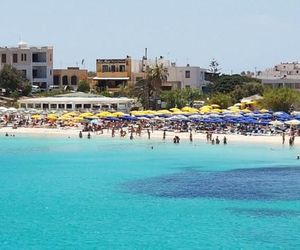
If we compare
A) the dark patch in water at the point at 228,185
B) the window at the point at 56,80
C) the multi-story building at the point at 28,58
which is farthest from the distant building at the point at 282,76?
the dark patch in water at the point at 228,185

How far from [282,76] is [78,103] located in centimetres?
4649

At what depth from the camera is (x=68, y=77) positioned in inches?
4067

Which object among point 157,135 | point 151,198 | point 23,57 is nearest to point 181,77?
point 23,57

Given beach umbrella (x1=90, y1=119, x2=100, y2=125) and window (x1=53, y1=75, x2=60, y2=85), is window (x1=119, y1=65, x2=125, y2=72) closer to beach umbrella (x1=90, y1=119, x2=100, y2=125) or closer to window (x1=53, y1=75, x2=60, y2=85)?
window (x1=53, y1=75, x2=60, y2=85)

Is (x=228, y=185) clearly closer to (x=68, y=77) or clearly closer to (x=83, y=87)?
(x=83, y=87)

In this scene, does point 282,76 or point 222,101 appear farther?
point 282,76

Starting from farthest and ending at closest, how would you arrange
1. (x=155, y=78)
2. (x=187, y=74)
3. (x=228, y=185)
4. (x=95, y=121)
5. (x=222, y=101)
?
(x=187, y=74) < (x=155, y=78) < (x=222, y=101) < (x=95, y=121) < (x=228, y=185)

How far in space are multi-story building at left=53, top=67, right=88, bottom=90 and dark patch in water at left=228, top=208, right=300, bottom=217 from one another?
74.6 m

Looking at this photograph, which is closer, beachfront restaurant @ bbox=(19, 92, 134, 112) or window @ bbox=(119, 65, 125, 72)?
beachfront restaurant @ bbox=(19, 92, 134, 112)

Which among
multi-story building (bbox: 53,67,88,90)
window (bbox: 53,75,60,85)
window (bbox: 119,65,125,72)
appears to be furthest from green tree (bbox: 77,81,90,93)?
window (bbox: 53,75,60,85)

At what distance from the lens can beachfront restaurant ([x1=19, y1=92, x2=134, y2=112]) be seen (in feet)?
242

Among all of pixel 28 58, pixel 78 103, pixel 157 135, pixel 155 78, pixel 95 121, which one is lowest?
pixel 157 135

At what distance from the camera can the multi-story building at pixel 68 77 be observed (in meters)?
103

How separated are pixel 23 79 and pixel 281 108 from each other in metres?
34.7
